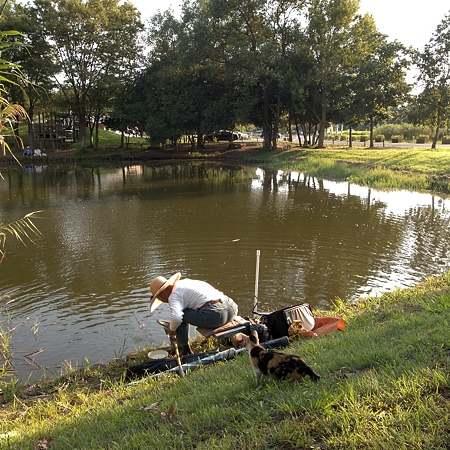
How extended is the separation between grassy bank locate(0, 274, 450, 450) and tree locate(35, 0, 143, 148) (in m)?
41.5

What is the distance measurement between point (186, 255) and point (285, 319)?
221 inches

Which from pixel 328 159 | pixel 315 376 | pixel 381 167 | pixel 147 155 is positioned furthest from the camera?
pixel 147 155

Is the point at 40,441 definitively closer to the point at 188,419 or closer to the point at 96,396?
the point at 96,396

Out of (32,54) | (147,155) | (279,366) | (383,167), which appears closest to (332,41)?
(383,167)

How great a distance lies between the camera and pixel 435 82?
107ft

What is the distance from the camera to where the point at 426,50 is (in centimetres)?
3241

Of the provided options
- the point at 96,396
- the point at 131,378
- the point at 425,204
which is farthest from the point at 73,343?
the point at 425,204

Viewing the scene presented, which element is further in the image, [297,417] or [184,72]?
[184,72]

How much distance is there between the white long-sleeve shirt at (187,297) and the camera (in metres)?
5.34

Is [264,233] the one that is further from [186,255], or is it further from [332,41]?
[332,41]

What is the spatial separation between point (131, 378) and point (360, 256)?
713 centimetres

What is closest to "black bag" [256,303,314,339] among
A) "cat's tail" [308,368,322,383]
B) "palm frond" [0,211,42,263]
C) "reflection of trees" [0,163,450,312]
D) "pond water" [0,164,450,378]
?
"pond water" [0,164,450,378]

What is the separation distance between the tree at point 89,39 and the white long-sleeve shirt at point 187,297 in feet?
132

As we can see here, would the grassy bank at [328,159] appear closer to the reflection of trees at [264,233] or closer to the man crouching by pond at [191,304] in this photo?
the reflection of trees at [264,233]
